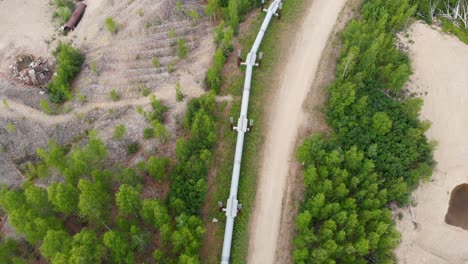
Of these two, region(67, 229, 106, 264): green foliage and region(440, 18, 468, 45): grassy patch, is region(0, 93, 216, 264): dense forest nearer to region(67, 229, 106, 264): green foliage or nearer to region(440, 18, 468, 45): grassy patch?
region(67, 229, 106, 264): green foliage

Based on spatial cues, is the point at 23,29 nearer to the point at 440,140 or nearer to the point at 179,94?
→ the point at 179,94

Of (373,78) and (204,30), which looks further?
(204,30)

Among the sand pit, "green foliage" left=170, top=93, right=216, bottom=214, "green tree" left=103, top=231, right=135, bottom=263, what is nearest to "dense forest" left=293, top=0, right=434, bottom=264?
the sand pit

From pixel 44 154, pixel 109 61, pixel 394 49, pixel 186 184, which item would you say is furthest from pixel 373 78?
pixel 44 154

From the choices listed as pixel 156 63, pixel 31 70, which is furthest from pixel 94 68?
pixel 31 70

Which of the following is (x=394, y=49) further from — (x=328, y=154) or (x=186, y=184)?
(x=186, y=184)

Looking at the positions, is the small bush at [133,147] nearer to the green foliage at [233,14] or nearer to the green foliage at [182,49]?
the green foliage at [182,49]
